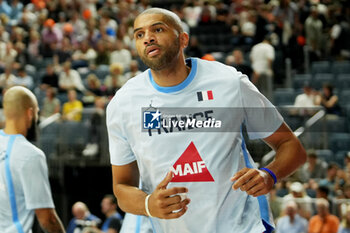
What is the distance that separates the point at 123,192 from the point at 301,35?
1247 centimetres

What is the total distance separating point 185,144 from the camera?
139 inches

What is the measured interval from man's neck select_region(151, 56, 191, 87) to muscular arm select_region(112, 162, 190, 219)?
17.2 inches

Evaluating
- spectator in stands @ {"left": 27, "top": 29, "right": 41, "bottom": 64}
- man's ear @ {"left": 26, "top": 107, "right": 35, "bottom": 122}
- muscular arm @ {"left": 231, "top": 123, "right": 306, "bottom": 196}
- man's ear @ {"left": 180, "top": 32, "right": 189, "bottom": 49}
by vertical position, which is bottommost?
muscular arm @ {"left": 231, "top": 123, "right": 306, "bottom": 196}

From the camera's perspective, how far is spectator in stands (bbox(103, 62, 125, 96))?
14.1 m

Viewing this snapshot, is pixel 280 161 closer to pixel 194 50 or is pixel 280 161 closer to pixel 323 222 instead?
pixel 323 222

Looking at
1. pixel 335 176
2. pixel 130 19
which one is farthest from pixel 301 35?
pixel 335 176

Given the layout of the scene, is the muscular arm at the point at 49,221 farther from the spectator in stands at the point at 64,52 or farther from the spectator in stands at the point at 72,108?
the spectator in stands at the point at 64,52

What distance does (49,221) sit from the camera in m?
4.50

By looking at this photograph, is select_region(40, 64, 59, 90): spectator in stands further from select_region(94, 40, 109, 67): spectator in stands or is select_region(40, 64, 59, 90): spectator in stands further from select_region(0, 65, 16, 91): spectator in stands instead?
select_region(94, 40, 109, 67): spectator in stands

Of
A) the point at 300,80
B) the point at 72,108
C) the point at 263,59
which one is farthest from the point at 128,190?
the point at 300,80

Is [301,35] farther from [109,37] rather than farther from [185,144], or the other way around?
[185,144]

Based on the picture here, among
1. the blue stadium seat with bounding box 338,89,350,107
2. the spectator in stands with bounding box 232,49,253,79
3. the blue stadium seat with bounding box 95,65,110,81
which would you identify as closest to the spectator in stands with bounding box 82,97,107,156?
the blue stadium seat with bounding box 95,65,110,81

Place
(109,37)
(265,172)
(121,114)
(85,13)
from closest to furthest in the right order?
(265,172)
(121,114)
(109,37)
(85,13)

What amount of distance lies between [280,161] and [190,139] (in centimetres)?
45
